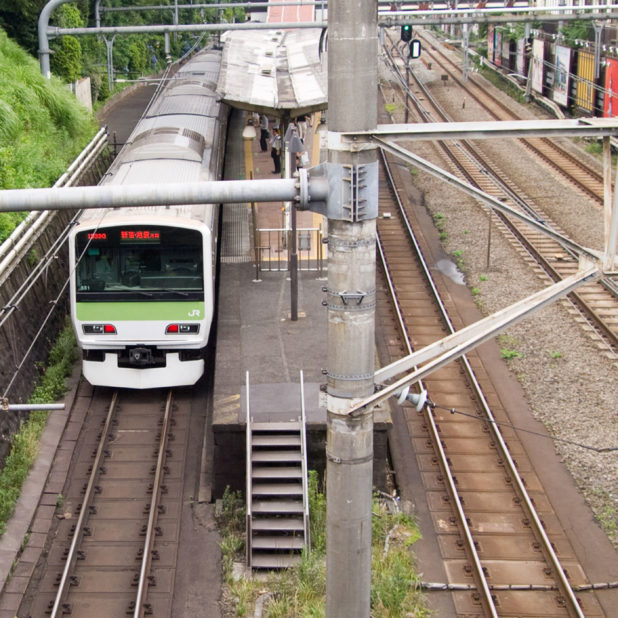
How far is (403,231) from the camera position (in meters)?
22.7

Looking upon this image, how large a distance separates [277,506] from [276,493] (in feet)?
0.50

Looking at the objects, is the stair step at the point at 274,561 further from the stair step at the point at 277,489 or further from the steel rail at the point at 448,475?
the steel rail at the point at 448,475

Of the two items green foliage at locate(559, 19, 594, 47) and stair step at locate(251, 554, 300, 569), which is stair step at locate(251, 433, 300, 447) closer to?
stair step at locate(251, 554, 300, 569)

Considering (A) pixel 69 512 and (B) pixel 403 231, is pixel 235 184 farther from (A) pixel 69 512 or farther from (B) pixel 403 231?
(B) pixel 403 231

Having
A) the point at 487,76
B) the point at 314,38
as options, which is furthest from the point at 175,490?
the point at 487,76

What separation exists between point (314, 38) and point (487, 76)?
22839 millimetres

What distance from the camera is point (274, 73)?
69.4 ft

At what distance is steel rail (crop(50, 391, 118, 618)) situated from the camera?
9875 mm

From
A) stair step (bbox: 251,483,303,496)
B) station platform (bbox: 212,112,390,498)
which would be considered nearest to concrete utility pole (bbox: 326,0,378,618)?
station platform (bbox: 212,112,390,498)

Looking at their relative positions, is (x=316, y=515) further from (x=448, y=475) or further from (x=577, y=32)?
(x=577, y=32)

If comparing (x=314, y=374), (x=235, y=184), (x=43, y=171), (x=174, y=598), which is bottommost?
(x=174, y=598)

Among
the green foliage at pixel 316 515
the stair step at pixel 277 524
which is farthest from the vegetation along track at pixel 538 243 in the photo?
the stair step at pixel 277 524

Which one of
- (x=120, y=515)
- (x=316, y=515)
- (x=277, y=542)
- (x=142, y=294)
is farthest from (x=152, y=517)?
(x=142, y=294)

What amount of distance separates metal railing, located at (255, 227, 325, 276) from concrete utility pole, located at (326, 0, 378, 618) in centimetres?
1155
